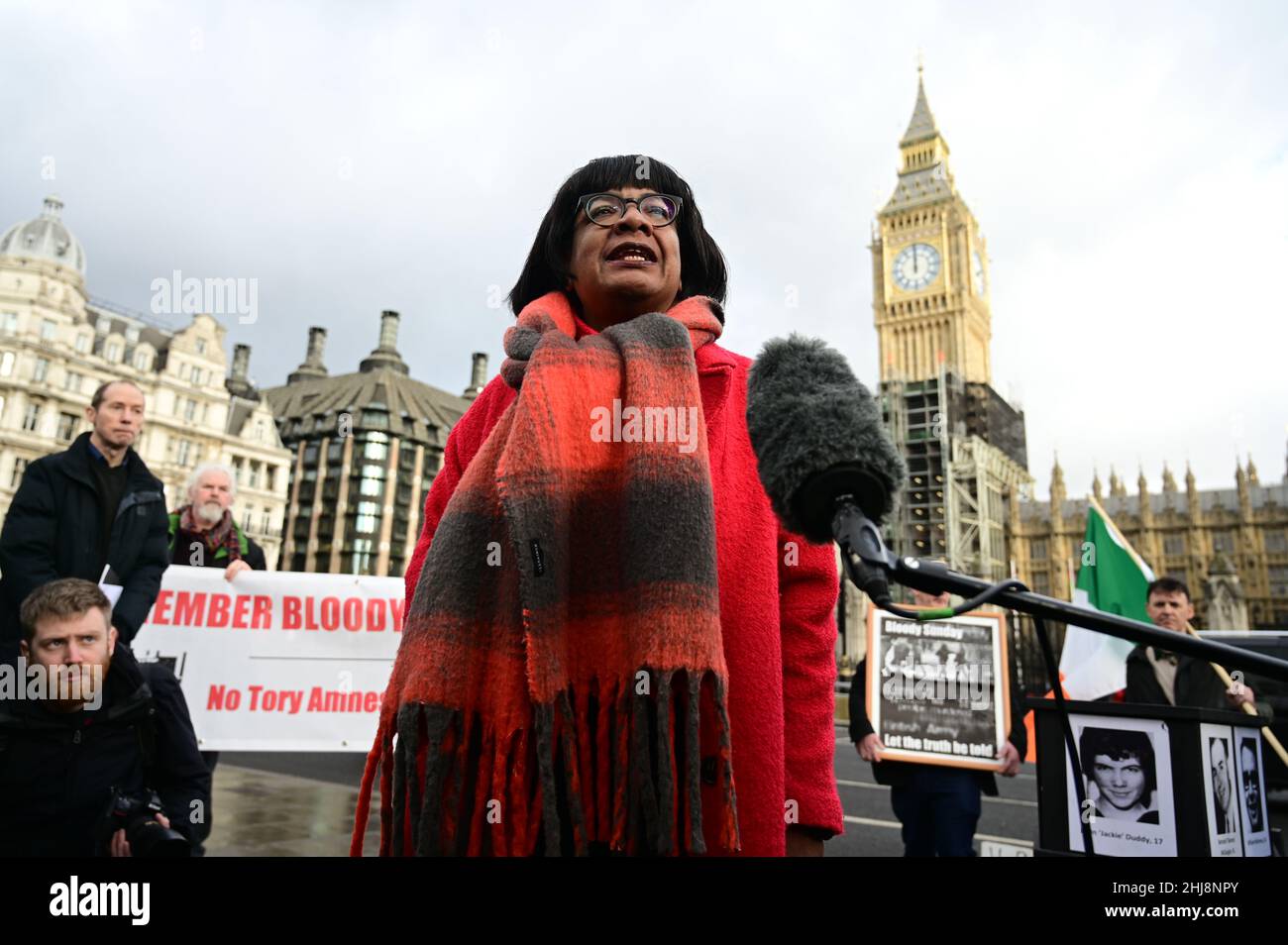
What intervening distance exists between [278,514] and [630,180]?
199 ft

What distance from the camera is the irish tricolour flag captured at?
6.05 m

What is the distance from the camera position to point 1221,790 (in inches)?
123

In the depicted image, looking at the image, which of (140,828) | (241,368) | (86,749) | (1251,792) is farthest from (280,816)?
(241,368)

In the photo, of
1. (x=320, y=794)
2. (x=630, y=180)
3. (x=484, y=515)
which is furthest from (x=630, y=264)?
(x=320, y=794)

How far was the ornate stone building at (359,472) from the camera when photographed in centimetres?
7375

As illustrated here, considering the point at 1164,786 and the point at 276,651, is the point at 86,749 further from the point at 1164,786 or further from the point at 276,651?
the point at 1164,786

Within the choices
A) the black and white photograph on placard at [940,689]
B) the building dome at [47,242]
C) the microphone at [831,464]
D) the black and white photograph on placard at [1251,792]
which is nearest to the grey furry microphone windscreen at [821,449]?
the microphone at [831,464]

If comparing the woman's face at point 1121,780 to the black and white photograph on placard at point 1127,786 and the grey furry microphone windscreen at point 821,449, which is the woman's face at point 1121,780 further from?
the grey furry microphone windscreen at point 821,449

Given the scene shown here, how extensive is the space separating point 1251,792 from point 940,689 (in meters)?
2.85

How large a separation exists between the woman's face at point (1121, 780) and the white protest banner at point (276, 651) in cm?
535

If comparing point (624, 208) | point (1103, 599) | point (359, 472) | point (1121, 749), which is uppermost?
point (359, 472)
